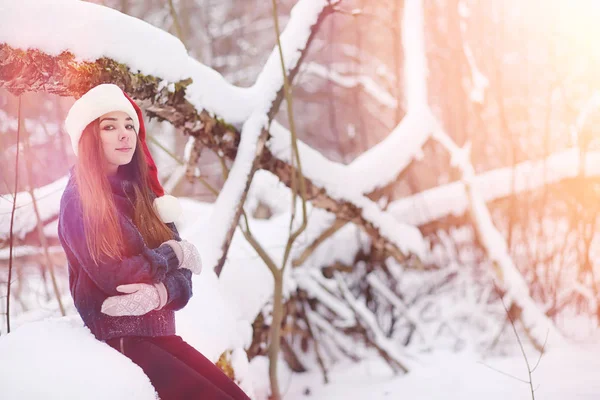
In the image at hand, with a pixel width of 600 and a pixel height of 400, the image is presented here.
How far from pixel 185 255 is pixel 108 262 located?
268mm

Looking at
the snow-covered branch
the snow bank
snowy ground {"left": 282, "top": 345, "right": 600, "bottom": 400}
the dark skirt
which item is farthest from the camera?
the snow-covered branch

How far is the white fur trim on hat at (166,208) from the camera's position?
6.41 feet

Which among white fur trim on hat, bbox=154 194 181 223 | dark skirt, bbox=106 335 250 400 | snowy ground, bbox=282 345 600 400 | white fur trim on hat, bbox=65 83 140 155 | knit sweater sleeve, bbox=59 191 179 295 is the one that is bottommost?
snowy ground, bbox=282 345 600 400

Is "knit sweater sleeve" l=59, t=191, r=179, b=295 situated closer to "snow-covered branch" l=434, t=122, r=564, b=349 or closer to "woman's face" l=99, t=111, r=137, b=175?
"woman's face" l=99, t=111, r=137, b=175

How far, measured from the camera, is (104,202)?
1.76m

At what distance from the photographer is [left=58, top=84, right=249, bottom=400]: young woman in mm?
1696

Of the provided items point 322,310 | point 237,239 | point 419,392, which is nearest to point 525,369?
point 419,392

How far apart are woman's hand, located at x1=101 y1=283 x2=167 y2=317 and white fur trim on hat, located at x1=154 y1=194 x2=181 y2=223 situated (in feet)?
1.01

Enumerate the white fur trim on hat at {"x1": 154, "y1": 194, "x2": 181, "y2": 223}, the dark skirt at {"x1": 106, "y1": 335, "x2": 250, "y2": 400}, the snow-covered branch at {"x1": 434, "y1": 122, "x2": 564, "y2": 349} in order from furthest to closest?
1. the snow-covered branch at {"x1": 434, "y1": 122, "x2": 564, "y2": 349}
2. the white fur trim on hat at {"x1": 154, "y1": 194, "x2": 181, "y2": 223}
3. the dark skirt at {"x1": 106, "y1": 335, "x2": 250, "y2": 400}

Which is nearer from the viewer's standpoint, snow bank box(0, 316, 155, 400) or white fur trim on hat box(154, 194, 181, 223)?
snow bank box(0, 316, 155, 400)

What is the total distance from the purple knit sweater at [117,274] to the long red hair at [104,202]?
3 cm

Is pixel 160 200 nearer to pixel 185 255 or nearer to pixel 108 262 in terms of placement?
pixel 185 255

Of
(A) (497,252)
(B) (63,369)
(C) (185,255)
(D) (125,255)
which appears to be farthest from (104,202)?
(A) (497,252)

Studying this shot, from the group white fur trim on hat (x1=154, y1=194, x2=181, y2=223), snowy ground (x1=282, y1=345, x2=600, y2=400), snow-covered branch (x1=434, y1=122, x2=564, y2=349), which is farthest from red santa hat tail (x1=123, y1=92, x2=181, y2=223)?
snow-covered branch (x1=434, y1=122, x2=564, y2=349)
